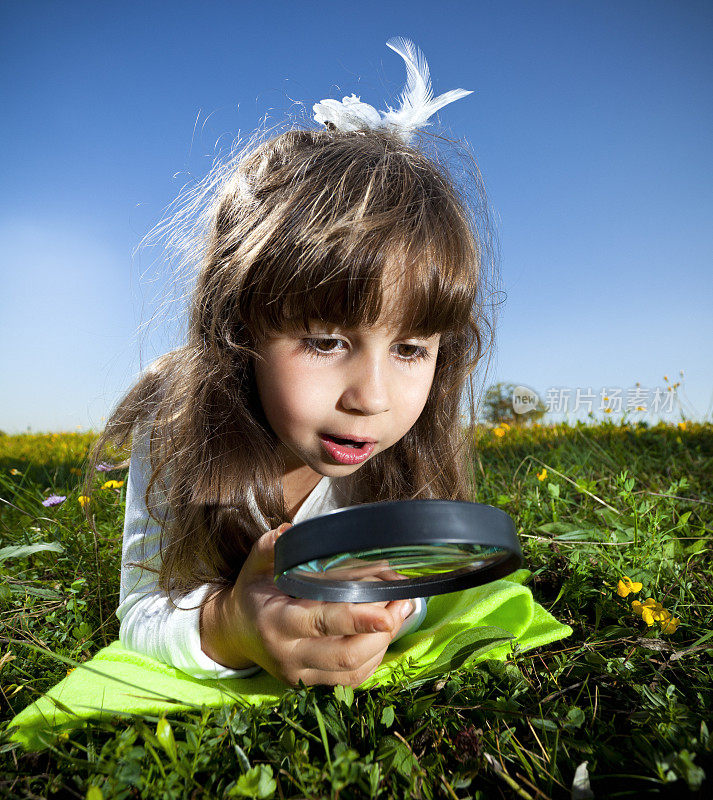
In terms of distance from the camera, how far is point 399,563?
1.32 meters

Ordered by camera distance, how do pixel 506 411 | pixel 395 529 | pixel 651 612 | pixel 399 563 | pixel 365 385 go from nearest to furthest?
pixel 395 529
pixel 399 563
pixel 365 385
pixel 651 612
pixel 506 411

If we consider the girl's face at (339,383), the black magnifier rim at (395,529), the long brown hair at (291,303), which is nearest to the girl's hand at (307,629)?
the black magnifier rim at (395,529)

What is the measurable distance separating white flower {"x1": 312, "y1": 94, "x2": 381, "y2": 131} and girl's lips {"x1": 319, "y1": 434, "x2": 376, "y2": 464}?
1.18m

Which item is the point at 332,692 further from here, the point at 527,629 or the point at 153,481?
the point at 153,481

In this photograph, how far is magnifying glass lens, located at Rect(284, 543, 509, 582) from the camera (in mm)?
1172

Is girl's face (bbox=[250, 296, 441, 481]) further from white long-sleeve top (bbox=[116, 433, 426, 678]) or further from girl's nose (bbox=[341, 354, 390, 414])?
white long-sleeve top (bbox=[116, 433, 426, 678])

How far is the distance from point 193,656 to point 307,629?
0.50m

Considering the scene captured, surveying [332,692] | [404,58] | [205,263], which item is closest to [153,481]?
[205,263]

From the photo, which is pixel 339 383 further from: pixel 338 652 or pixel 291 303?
pixel 338 652

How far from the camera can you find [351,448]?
5.66 ft

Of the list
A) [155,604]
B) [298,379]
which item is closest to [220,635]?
Result: [155,604]

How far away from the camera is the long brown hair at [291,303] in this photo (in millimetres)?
1583

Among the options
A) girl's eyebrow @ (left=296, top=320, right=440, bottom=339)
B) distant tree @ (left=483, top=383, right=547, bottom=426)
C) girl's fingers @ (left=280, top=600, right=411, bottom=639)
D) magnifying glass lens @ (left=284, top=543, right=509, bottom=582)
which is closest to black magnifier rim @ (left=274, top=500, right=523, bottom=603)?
magnifying glass lens @ (left=284, top=543, right=509, bottom=582)

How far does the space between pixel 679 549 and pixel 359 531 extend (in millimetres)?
1759
